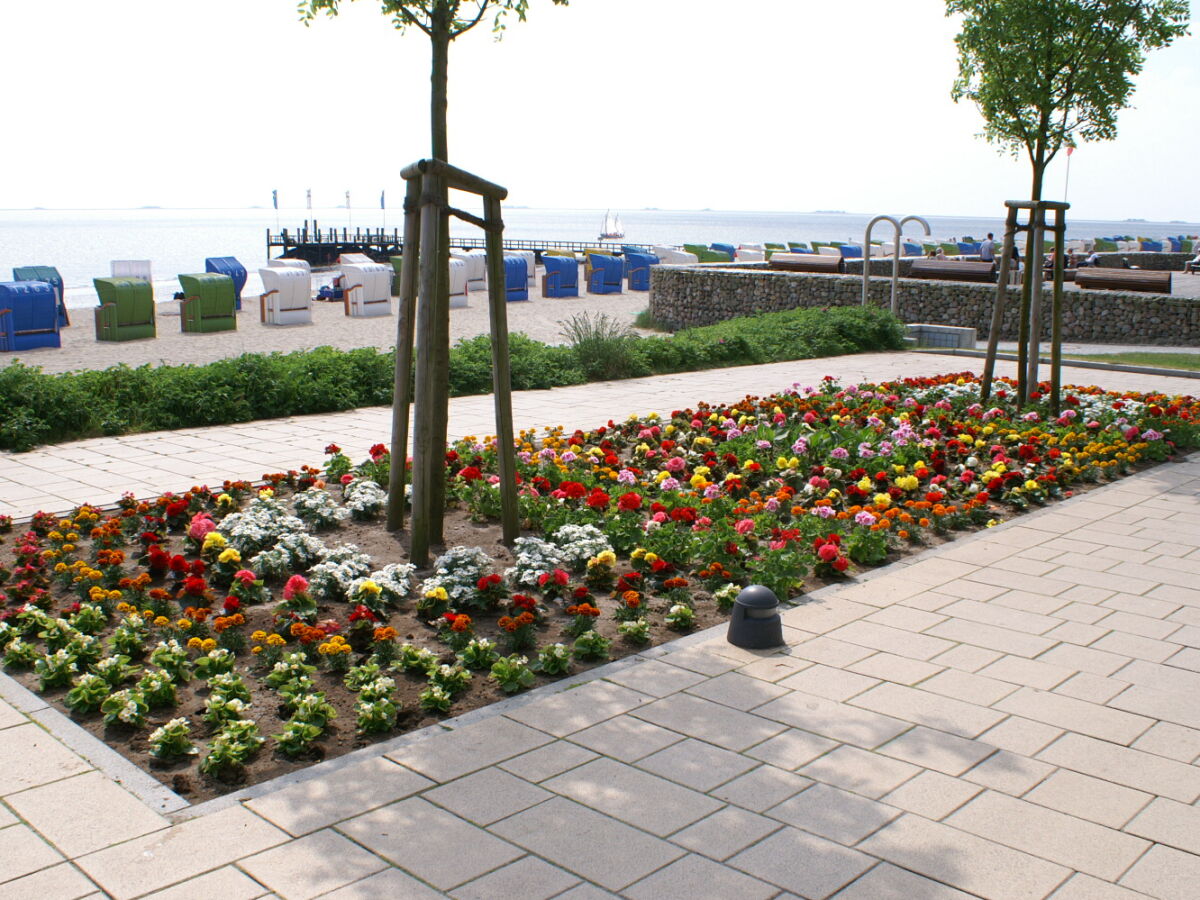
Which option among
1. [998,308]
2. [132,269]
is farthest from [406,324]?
[132,269]

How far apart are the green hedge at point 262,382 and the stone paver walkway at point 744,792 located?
5.63 meters

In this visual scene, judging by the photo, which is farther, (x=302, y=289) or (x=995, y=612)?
(x=302, y=289)

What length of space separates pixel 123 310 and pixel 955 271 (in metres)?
16.2

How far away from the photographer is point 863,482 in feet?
22.0

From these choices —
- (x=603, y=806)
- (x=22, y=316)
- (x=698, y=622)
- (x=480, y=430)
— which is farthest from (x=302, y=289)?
(x=603, y=806)

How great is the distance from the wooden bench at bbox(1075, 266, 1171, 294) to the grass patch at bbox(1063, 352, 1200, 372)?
331 cm

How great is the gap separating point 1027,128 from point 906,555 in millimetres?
8087

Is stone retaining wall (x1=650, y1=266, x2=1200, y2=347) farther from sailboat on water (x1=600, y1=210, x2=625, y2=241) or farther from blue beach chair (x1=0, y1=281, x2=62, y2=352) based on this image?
sailboat on water (x1=600, y1=210, x2=625, y2=241)

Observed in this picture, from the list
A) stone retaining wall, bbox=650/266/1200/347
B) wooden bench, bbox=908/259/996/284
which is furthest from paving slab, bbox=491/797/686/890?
wooden bench, bbox=908/259/996/284

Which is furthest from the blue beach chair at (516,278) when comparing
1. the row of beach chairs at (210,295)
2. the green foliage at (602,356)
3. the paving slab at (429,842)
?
the paving slab at (429,842)

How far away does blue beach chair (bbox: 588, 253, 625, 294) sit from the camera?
1288 inches

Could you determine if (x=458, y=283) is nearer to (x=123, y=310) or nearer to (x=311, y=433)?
(x=123, y=310)

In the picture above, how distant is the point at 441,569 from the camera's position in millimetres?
5062

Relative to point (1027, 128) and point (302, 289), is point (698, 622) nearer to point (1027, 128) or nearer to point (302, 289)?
point (1027, 128)
